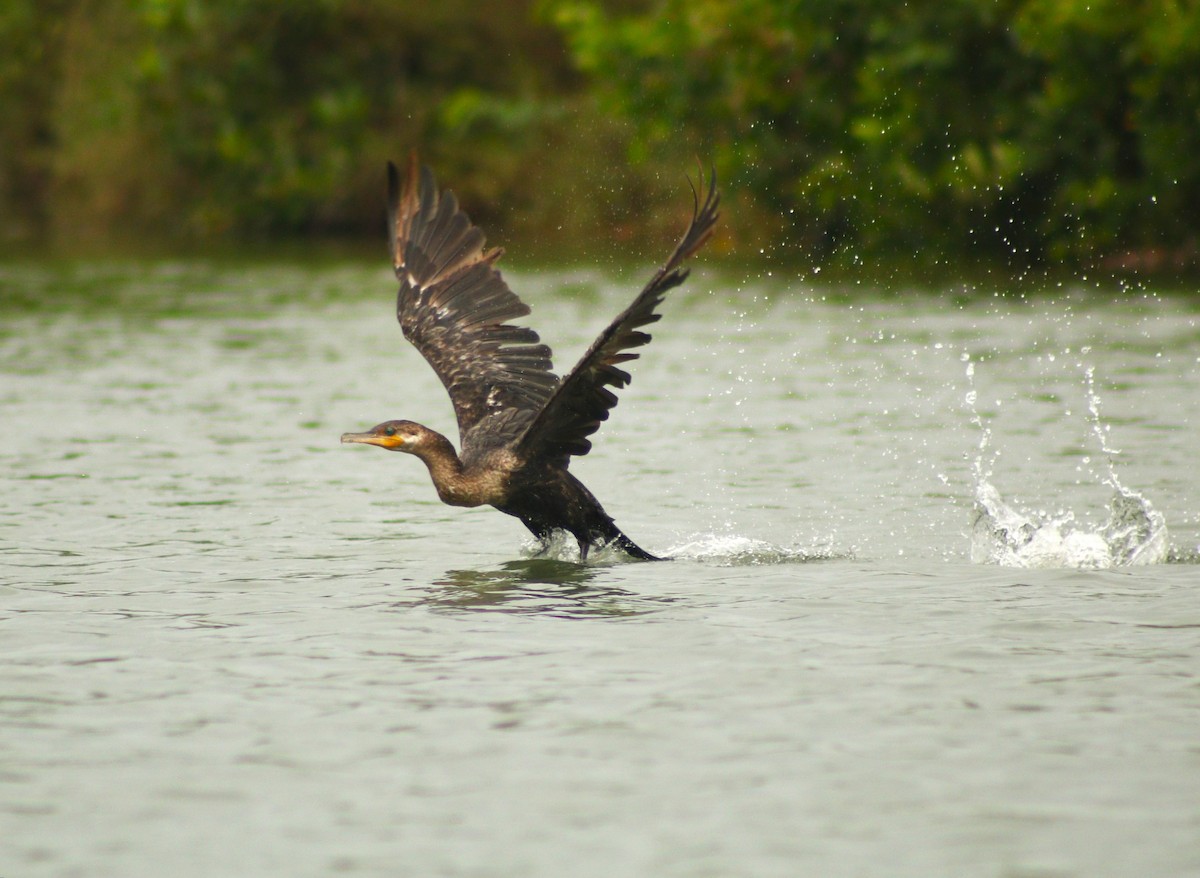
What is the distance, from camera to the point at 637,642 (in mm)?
6242

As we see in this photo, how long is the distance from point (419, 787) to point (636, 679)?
1.20 metres

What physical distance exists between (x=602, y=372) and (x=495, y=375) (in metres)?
1.54

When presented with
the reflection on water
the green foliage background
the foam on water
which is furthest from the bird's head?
the green foliage background

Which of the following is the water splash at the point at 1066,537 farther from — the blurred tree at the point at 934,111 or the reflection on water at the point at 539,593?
the blurred tree at the point at 934,111

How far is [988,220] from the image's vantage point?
77.3 feet

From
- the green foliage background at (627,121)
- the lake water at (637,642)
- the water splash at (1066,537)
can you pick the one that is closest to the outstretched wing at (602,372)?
the lake water at (637,642)

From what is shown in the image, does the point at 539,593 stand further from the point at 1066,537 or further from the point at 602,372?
the point at 1066,537

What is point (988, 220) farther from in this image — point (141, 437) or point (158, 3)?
point (158, 3)

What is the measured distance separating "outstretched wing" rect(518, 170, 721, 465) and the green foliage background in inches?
588

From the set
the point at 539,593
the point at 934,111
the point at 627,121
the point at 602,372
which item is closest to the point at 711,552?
the point at 539,593

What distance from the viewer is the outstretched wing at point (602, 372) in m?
6.47

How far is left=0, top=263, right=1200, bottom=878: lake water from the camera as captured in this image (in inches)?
171

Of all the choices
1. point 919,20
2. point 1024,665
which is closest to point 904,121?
point 919,20

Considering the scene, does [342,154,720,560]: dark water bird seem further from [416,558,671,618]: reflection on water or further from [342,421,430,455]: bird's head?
[416,558,671,618]: reflection on water
